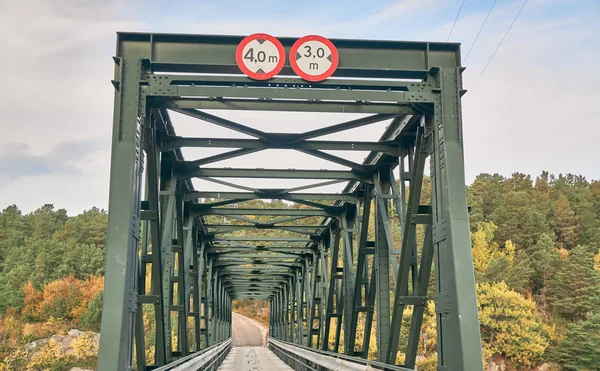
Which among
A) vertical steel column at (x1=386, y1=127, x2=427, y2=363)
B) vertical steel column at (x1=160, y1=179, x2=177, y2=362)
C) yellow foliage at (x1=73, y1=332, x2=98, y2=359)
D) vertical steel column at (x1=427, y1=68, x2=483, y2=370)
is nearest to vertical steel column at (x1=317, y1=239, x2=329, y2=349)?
vertical steel column at (x1=160, y1=179, x2=177, y2=362)

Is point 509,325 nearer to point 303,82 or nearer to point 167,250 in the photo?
point 167,250

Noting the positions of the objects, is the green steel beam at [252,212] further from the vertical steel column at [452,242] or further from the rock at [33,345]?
the rock at [33,345]

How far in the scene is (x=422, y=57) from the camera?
11.1m

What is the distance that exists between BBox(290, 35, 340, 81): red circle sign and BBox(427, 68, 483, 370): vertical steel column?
69.1 inches

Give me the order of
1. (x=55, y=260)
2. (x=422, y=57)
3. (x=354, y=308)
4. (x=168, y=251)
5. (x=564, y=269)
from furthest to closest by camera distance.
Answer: (x=55, y=260)
(x=564, y=269)
(x=354, y=308)
(x=168, y=251)
(x=422, y=57)

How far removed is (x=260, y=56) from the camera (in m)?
10.8

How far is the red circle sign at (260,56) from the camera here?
35.0 ft

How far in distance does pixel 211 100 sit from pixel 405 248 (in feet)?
14.0

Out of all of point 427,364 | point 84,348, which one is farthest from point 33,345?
point 427,364

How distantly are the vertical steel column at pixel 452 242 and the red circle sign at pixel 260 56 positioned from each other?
261 centimetres

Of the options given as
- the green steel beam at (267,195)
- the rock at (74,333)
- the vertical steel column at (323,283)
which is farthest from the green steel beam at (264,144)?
the rock at (74,333)

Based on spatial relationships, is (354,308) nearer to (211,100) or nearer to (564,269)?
(211,100)

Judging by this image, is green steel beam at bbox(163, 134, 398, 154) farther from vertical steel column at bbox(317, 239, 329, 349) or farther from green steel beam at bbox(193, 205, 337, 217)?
vertical steel column at bbox(317, 239, 329, 349)

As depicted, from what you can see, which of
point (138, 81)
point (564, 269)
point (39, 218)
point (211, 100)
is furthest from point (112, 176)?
point (39, 218)
